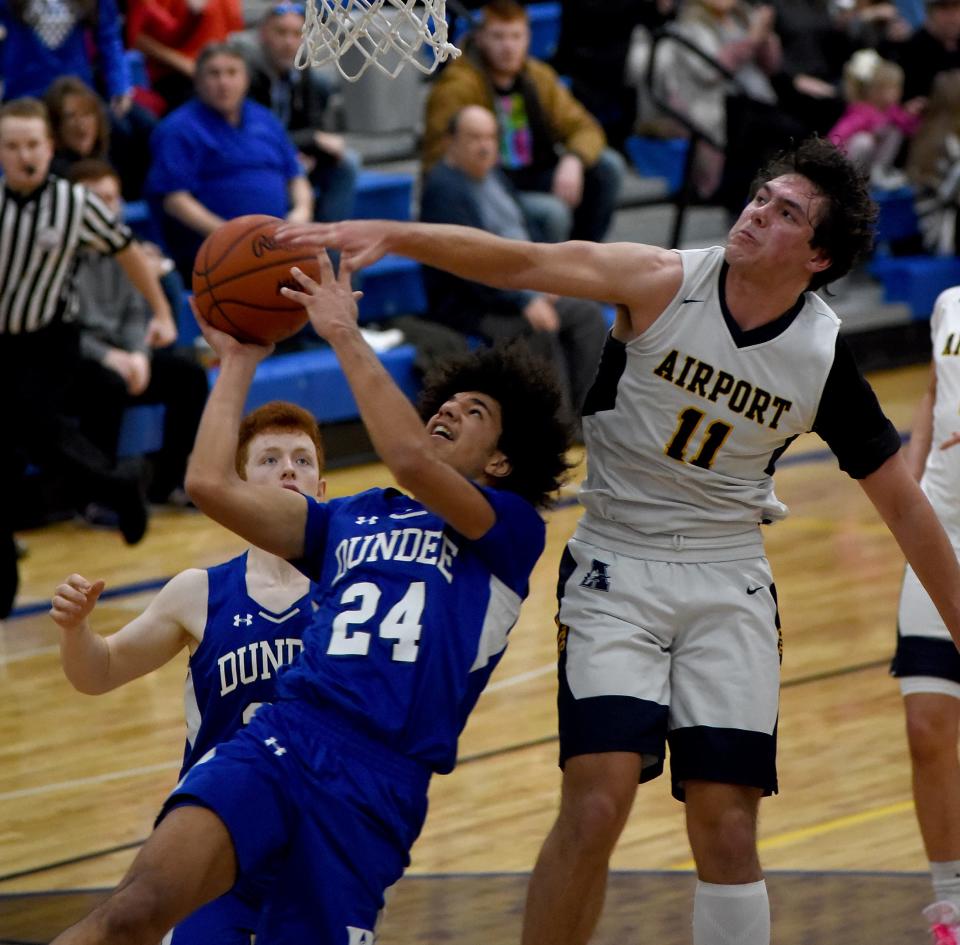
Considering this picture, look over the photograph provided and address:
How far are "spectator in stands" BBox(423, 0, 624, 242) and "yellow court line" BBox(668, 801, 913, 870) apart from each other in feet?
19.0

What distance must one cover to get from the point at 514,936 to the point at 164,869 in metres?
1.64

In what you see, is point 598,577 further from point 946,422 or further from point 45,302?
point 45,302

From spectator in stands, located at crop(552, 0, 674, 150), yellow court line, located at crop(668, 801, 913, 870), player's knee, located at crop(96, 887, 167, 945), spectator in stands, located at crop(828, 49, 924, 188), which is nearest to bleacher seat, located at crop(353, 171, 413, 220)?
spectator in stands, located at crop(552, 0, 674, 150)

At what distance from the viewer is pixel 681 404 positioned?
3.80 m

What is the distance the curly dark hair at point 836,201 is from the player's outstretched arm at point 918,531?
0.43 metres

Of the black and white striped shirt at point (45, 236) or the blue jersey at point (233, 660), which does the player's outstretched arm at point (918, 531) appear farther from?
the black and white striped shirt at point (45, 236)

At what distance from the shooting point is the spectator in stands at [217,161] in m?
9.65

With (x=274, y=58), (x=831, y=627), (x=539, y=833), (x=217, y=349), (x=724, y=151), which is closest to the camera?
(x=217, y=349)

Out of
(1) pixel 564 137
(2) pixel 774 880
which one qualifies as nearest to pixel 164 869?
(2) pixel 774 880

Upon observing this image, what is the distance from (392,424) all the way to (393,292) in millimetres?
7548

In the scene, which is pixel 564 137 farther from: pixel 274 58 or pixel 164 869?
pixel 164 869

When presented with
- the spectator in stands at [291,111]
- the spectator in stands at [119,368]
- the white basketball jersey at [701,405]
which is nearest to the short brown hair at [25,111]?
the spectator in stands at [119,368]

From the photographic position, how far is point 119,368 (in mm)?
8867

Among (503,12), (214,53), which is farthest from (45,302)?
(503,12)
